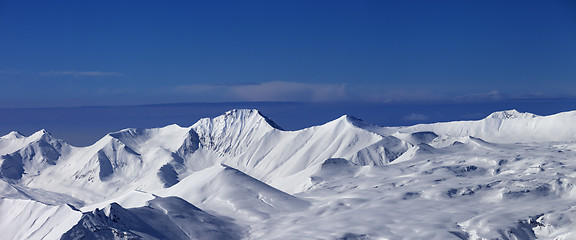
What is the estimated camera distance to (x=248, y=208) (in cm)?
17738

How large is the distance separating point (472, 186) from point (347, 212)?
4445 cm

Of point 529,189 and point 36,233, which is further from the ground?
point 529,189

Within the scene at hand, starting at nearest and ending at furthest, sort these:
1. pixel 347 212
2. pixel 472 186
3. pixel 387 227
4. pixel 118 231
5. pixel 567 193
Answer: pixel 118 231 → pixel 387 227 → pixel 347 212 → pixel 567 193 → pixel 472 186

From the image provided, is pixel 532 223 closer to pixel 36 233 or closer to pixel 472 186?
pixel 472 186

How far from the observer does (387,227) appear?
6024 inches

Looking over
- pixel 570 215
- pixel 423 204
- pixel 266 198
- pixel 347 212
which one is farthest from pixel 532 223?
pixel 266 198

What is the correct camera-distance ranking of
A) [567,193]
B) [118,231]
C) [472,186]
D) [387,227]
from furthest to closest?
[472,186] < [567,193] < [387,227] < [118,231]

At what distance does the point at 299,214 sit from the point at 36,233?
68.5m

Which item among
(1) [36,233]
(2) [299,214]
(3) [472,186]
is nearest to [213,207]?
(2) [299,214]

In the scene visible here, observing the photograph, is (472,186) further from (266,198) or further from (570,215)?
(266,198)

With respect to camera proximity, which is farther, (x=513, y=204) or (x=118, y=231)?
(x=513, y=204)

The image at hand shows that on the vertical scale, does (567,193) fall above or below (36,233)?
above

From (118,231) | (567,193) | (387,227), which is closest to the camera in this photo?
(118,231)

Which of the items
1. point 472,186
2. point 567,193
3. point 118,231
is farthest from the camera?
point 472,186
